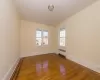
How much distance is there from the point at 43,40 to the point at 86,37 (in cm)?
299

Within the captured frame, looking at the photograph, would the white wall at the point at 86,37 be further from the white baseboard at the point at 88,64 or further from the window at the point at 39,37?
the window at the point at 39,37

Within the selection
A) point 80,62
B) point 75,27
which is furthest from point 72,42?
point 80,62

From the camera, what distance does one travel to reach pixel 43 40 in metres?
5.25

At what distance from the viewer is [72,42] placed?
376cm

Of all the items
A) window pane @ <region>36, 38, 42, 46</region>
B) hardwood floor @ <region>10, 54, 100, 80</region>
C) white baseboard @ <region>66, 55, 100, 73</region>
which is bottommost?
hardwood floor @ <region>10, 54, 100, 80</region>

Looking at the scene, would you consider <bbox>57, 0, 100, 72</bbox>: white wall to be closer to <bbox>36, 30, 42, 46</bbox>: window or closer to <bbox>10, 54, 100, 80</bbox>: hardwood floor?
<bbox>10, 54, 100, 80</bbox>: hardwood floor

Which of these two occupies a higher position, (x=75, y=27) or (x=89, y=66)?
(x=75, y=27)

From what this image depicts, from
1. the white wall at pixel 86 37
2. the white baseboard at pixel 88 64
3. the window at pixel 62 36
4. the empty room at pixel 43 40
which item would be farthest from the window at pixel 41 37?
the white baseboard at pixel 88 64

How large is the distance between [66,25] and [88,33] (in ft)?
5.50

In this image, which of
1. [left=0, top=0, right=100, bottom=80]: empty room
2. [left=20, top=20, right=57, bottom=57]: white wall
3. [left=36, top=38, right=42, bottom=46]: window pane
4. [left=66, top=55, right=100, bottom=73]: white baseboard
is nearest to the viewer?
[left=0, top=0, right=100, bottom=80]: empty room

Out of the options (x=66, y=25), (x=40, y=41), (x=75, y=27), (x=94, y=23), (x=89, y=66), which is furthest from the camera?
(x=40, y=41)

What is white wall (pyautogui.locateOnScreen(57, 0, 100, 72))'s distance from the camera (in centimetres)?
253

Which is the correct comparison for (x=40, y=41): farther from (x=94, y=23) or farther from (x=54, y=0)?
(x=94, y=23)

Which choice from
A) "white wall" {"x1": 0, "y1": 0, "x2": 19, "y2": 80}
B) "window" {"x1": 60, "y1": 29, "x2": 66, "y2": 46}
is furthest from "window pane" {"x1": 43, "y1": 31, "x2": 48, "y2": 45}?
"white wall" {"x1": 0, "y1": 0, "x2": 19, "y2": 80}
